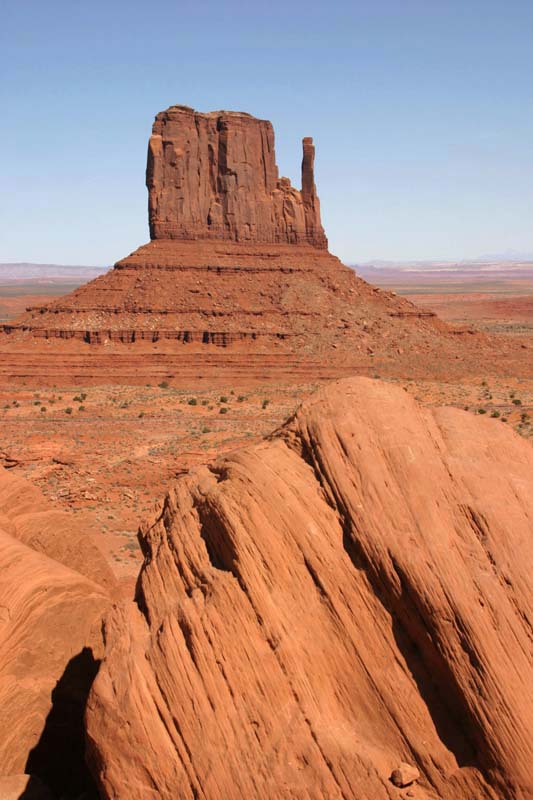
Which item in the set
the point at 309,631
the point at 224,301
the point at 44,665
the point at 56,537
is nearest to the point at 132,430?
the point at 224,301

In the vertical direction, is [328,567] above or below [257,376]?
above

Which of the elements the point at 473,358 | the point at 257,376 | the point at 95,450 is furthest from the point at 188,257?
the point at 95,450

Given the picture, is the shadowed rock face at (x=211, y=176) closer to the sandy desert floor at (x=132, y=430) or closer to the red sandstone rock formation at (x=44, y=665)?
the sandy desert floor at (x=132, y=430)

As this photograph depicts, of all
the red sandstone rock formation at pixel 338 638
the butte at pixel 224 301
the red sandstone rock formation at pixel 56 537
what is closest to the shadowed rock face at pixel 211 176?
the butte at pixel 224 301

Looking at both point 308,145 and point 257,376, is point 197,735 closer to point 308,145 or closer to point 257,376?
point 257,376

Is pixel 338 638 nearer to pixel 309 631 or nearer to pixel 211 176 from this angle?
pixel 309 631

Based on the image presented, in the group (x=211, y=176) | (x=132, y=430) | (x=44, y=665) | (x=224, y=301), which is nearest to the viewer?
(x=44, y=665)

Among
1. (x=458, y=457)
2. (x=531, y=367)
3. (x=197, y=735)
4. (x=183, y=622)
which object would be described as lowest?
(x=531, y=367)
